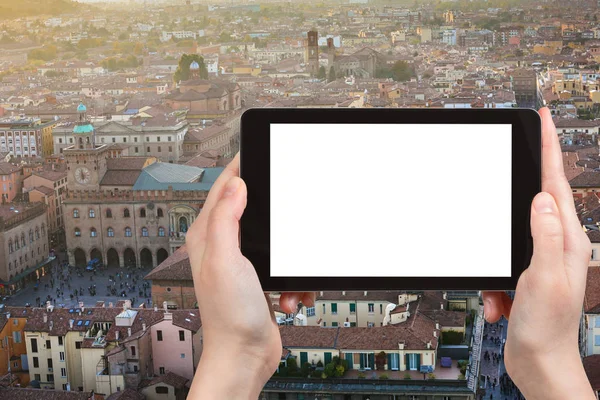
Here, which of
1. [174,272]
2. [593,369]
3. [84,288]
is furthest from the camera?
[84,288]

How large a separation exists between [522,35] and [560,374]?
60.7 feet

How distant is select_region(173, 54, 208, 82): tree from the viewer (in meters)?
15.4

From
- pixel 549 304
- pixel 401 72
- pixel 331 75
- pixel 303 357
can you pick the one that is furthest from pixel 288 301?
pixel 331 75

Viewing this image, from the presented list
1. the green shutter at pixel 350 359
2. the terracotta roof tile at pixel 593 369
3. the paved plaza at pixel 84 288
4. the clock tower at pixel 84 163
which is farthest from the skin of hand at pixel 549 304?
the clock tower at pixel 84 163

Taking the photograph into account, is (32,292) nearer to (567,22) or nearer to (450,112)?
(450,112)

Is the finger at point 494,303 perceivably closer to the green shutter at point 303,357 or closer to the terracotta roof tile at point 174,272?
the green shutter at point 303,357

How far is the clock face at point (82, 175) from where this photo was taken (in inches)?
356

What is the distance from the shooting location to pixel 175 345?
5.21 meters

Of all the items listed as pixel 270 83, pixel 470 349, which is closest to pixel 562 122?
pixel 270 83

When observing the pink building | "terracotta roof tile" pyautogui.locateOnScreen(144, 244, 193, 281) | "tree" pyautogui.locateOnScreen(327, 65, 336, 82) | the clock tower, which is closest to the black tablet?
the pink building

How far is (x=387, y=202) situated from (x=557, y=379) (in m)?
0.12

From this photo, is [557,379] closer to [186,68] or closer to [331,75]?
[186,68]

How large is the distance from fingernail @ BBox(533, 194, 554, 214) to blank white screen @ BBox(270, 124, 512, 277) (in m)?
0.05

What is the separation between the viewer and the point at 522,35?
1833cm
